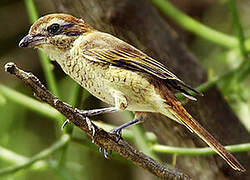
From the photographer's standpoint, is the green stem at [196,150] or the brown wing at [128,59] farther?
the green stem at [196,150]

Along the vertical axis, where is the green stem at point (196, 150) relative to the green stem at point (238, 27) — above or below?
below

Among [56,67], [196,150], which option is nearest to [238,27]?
[196,150]

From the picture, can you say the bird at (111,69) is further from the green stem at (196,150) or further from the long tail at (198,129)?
the green stem at (196,150)

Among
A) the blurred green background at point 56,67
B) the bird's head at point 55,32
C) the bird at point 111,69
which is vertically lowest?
the blurred green background at point 56,67

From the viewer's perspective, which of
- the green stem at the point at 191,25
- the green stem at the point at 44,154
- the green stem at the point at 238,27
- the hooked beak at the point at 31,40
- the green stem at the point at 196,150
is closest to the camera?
the hooked beak at the point at 31,40

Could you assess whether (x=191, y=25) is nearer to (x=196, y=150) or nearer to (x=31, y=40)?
(x=196, y=150)

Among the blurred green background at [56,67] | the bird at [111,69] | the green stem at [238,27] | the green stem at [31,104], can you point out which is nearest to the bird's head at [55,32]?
the bird at [111,69]

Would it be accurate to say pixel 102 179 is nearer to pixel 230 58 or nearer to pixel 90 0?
pixel 230 58
